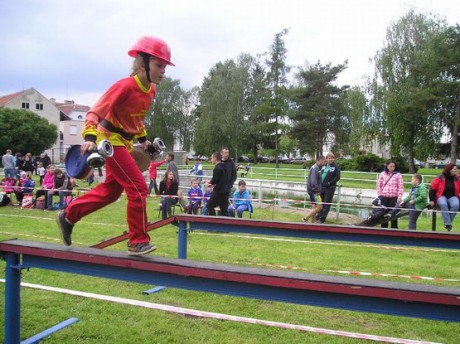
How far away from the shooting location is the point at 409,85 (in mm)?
29312

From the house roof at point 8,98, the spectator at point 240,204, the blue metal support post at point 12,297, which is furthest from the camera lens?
the house roof at point 8,98

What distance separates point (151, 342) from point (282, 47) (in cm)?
4778

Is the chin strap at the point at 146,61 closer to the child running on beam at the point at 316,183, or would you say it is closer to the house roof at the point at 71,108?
the child running on beam at the point at 316,183

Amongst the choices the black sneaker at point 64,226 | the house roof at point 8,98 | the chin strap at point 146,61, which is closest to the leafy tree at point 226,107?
the house roof at point 8,98

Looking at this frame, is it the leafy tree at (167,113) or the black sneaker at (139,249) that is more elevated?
the leafy tree at (167,113)

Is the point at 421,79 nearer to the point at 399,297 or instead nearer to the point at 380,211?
the point at 380,211

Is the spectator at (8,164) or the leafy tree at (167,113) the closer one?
the spectator at (8,164)

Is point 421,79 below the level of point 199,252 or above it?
above

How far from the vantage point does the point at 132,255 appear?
10.8 feet

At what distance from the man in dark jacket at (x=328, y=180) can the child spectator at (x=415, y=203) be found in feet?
5.15

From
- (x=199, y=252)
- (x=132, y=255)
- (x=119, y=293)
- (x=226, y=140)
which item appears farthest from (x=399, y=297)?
(x=226, y=140)

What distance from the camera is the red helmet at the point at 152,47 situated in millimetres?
3326

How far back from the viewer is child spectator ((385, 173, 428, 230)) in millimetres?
9531

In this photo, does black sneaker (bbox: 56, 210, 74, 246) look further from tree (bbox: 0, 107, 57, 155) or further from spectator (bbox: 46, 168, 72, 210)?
tree (bbox: 0, 107, 57, 155)
